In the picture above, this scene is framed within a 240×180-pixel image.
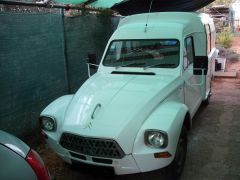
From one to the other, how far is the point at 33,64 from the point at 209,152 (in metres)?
3.38

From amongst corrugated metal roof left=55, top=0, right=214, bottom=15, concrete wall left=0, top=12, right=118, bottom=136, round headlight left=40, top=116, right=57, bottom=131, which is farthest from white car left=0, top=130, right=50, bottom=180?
corrugated metal roof left=55, top=0, right=214, bottom=15

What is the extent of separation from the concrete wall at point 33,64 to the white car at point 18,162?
298 centimetres

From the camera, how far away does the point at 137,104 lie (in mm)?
4344

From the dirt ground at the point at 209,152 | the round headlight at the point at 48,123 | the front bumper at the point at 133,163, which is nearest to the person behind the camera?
the front bumper at the point at 133,163

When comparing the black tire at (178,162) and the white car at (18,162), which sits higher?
the white car at (18,162)

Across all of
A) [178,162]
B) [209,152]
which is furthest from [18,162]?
[209,152]

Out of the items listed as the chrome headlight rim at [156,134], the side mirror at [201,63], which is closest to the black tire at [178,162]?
the chrome headlight rim at [156,134]

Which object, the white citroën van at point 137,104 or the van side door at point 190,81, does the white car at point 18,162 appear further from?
the van side door at point 190,81

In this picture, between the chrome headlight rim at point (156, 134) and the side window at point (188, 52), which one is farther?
the side window at point (188, 52)

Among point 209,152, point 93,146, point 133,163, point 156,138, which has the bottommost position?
point 209,152

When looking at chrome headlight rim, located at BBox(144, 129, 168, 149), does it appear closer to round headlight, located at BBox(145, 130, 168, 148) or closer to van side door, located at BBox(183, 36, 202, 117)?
round headlight, located at BBox(145, 130, 168, 148)

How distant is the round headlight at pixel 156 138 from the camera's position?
3865mm

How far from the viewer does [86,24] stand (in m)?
8.33

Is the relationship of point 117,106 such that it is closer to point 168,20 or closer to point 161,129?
point 161,129
